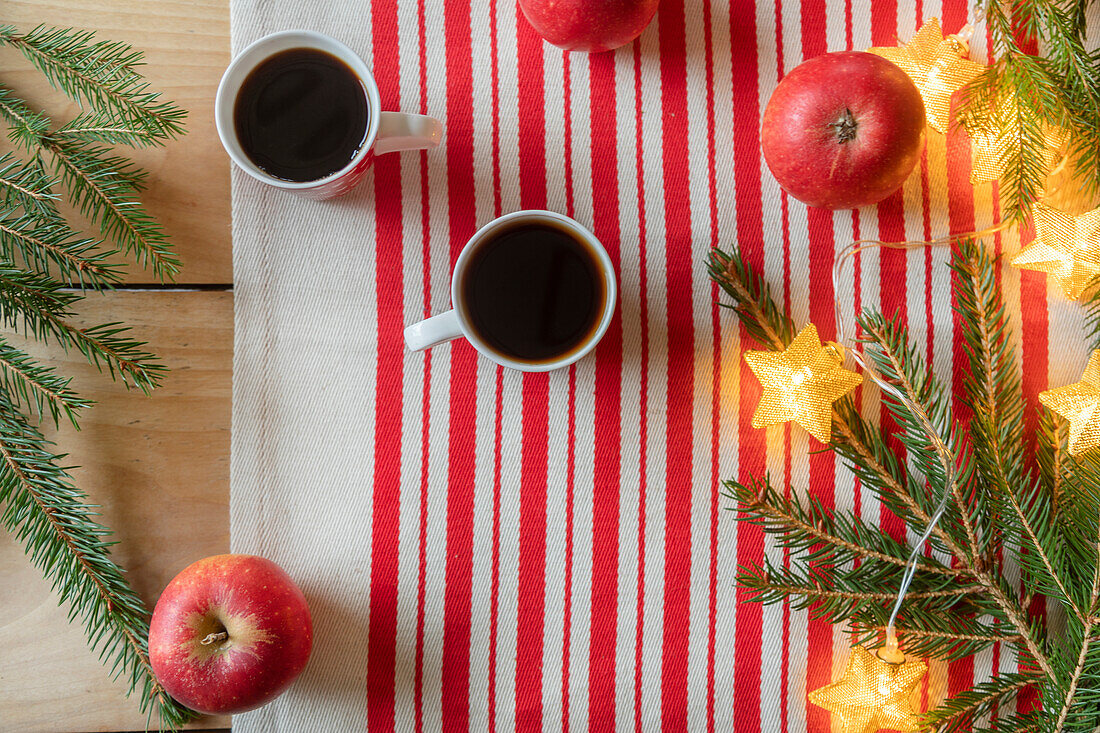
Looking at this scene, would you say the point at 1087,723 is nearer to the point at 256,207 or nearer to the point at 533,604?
Result: the point at 533,604

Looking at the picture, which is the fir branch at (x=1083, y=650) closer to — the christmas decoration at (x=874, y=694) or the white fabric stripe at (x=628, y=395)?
the christmas decoration at (x=874, y=694)

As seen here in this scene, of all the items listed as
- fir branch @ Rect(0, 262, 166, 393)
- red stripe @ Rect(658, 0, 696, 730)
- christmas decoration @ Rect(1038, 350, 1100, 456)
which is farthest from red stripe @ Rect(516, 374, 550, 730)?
christmas decoration @ Rect(1038, 350, 1100, 456)

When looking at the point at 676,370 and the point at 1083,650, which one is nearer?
the point at 1083,650

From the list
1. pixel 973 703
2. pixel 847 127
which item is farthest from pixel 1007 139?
pixel 973 703

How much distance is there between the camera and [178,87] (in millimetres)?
653

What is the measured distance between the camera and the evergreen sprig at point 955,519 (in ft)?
1.93

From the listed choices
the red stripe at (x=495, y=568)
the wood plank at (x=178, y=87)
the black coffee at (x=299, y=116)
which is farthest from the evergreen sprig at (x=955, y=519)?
the wood plank at (x=178, y=87)

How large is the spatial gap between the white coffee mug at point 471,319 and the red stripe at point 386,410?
0.07 metres

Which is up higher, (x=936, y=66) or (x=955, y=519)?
(x=936, y=66)

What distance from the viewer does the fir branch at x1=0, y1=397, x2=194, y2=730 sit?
1.96 ft

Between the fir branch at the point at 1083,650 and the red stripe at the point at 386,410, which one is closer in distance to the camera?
the fir branch at the point at 1083,650

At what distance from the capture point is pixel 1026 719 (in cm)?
59

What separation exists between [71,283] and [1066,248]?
86 cm

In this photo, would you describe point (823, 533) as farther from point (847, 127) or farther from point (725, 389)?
point (847, 127)
